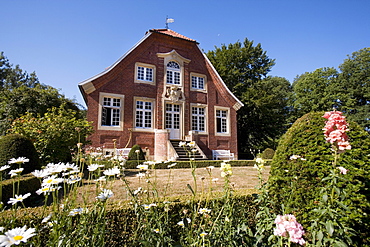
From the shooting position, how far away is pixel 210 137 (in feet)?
53.0

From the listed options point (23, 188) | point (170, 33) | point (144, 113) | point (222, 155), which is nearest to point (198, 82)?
point (170, 33)

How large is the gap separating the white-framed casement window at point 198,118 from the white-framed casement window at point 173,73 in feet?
7.80

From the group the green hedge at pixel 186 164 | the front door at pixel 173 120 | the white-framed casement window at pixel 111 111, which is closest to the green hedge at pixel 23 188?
the green hedge at pixel 186 164

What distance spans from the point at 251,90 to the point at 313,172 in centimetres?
2339

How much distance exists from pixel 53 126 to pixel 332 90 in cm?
3134

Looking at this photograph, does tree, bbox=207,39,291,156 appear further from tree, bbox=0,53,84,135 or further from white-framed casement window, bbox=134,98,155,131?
tree, bbox=0,53,84,135

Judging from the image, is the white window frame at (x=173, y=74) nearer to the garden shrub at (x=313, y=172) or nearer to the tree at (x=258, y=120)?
the tree at (x=258, y=120)

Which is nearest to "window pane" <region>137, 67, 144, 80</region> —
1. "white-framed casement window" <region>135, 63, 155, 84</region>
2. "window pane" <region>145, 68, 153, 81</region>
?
"white-framed casement window" <region>135, 63, 155, 84</region>

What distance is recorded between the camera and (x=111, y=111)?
13.7 m

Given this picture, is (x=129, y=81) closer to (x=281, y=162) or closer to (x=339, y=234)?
(x=281, y=162)

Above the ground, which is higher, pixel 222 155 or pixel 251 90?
pixel 251 90

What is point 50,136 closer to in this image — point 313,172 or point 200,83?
point 313,172

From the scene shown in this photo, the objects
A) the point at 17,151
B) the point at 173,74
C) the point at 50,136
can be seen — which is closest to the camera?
the point at 17,151

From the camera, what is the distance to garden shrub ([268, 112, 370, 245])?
2.13m
